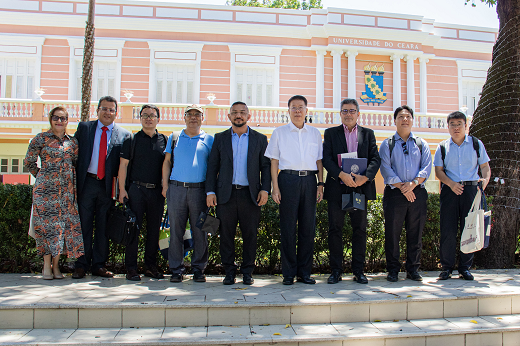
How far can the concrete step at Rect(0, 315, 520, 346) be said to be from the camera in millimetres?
3094

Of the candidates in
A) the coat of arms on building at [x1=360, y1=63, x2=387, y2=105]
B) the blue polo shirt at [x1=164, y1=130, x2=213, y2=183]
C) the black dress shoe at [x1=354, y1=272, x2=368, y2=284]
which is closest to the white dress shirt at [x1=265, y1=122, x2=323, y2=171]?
the blue polo shirt at [x1=164, y1=130, x2=213, y2=183]

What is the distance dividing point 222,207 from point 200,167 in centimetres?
57

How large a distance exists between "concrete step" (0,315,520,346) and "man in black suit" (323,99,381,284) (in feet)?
3.70

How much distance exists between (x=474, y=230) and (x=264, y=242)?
104 inches

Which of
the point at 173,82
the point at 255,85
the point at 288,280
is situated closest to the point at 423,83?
the point at 255,85

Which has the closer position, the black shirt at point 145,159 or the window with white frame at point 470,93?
the black shirt at point 145,159

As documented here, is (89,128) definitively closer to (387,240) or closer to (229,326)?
(229,326)

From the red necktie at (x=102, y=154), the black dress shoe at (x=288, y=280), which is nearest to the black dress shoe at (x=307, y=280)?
the black dress shoe at (x=288, y=280)

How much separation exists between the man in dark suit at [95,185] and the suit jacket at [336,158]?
2.71m

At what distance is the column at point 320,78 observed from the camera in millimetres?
15898

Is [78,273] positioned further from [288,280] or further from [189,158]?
[288,280]

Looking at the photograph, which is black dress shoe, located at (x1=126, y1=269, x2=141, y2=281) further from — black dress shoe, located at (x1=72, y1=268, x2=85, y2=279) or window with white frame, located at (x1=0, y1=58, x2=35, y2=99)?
window with white frame, located at (x1=0, y1=58, x2=35, y2=99)

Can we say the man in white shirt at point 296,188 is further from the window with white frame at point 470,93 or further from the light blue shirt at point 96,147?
the window with white frame at point 470,93

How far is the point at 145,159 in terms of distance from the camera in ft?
15.6
